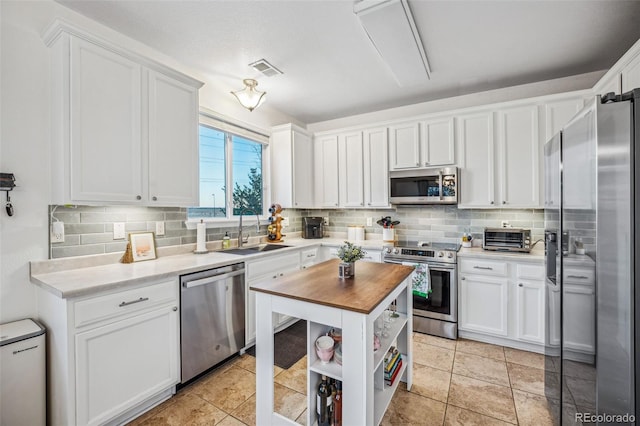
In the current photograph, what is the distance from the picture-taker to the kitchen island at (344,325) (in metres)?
1.33

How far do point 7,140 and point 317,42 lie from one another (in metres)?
2.26

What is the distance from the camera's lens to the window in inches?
121

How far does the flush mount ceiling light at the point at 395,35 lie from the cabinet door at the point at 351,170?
1.17 meters

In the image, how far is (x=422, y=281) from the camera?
119 inches

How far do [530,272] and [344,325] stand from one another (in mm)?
2292

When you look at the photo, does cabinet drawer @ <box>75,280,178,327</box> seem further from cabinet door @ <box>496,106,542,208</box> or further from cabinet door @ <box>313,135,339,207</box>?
cabinet door @ <box>496,106,542,208</box>

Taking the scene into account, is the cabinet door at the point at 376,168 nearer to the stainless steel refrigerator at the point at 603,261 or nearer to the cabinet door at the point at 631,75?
the cabinet door at the point at 631,75

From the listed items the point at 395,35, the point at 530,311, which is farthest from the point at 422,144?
the point at 530,311

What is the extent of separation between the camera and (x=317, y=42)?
→ 2.39 metres

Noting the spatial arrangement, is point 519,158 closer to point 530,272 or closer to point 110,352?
point 530,272

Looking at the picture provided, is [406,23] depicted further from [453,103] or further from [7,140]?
[7,140]

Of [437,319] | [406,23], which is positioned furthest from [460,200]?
[406,23]

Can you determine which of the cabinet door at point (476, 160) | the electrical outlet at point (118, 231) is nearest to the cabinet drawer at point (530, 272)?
the cabinet door at point (476, 160)

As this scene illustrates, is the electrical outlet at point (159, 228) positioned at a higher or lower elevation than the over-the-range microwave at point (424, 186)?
lower
